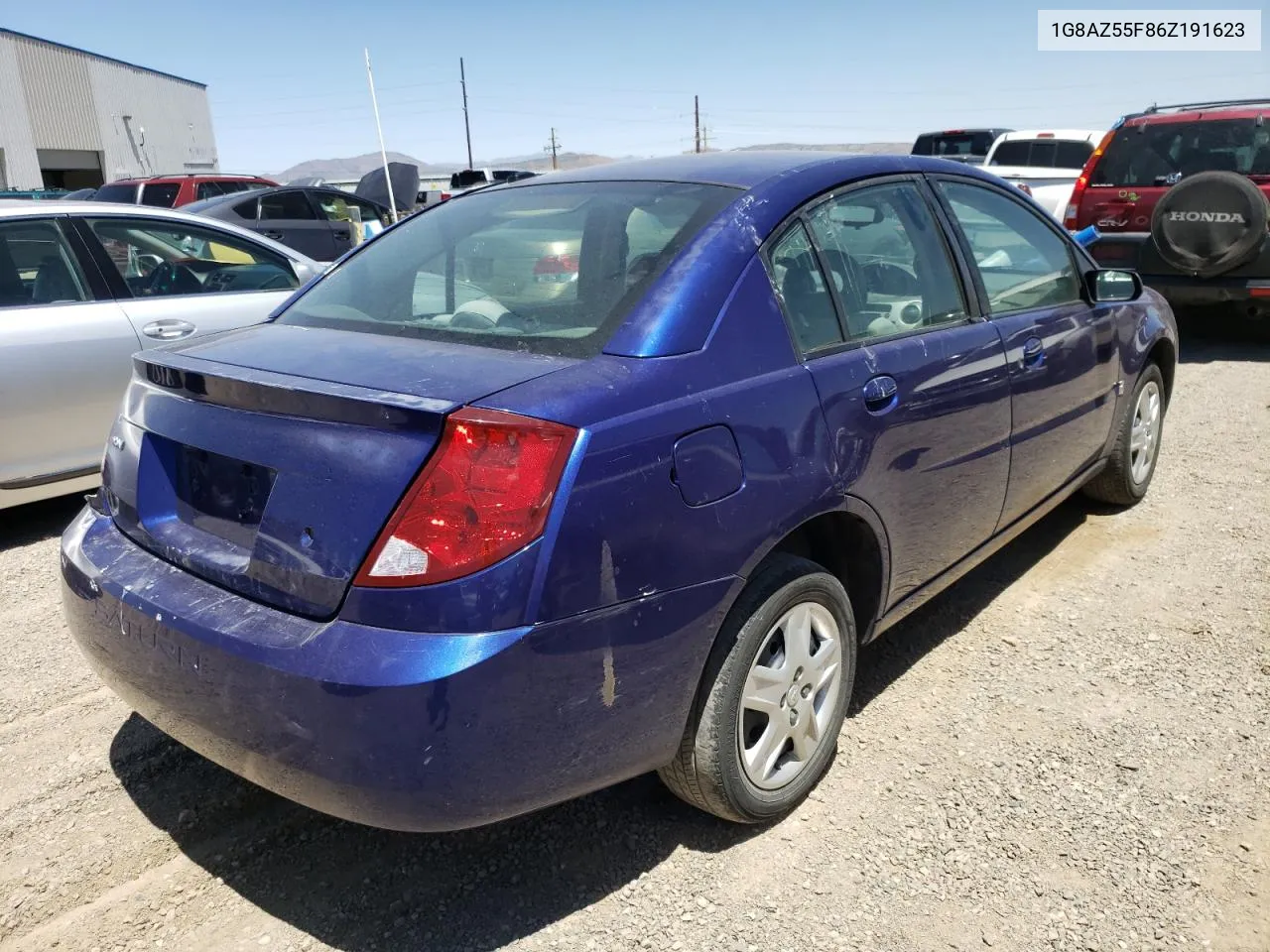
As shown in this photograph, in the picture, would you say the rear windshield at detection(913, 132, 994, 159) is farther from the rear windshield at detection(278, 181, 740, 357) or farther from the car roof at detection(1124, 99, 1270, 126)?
the rear windshield at detection(278, 181, 740, 357)

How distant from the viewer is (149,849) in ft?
8.09

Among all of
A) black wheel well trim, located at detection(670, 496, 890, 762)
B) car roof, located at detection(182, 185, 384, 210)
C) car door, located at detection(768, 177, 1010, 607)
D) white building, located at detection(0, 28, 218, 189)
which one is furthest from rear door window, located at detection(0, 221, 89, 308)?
white building, located at detection(0, 28, 218, 189)

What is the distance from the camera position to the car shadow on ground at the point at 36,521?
15.5ft

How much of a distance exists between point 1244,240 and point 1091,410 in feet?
14.4

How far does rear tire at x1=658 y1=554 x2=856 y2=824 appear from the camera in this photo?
2.25 metres

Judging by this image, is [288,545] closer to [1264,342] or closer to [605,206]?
[605,206]

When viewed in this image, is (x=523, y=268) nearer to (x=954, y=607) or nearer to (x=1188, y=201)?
(x=954, y=607)

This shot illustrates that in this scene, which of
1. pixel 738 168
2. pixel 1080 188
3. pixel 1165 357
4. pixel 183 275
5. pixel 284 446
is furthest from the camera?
pixel 1080 188

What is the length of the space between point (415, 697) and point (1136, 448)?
3905mm

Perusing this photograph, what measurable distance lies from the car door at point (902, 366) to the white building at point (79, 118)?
47.5m

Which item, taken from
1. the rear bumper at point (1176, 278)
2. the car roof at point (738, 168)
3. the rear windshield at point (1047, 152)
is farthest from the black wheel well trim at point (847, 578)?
the rear windshield at point (1047, 152)

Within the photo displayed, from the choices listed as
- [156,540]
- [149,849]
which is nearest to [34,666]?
[149,849]

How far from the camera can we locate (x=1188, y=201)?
7320 millimetres

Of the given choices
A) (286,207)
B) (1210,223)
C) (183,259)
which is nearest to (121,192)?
(286,207)
